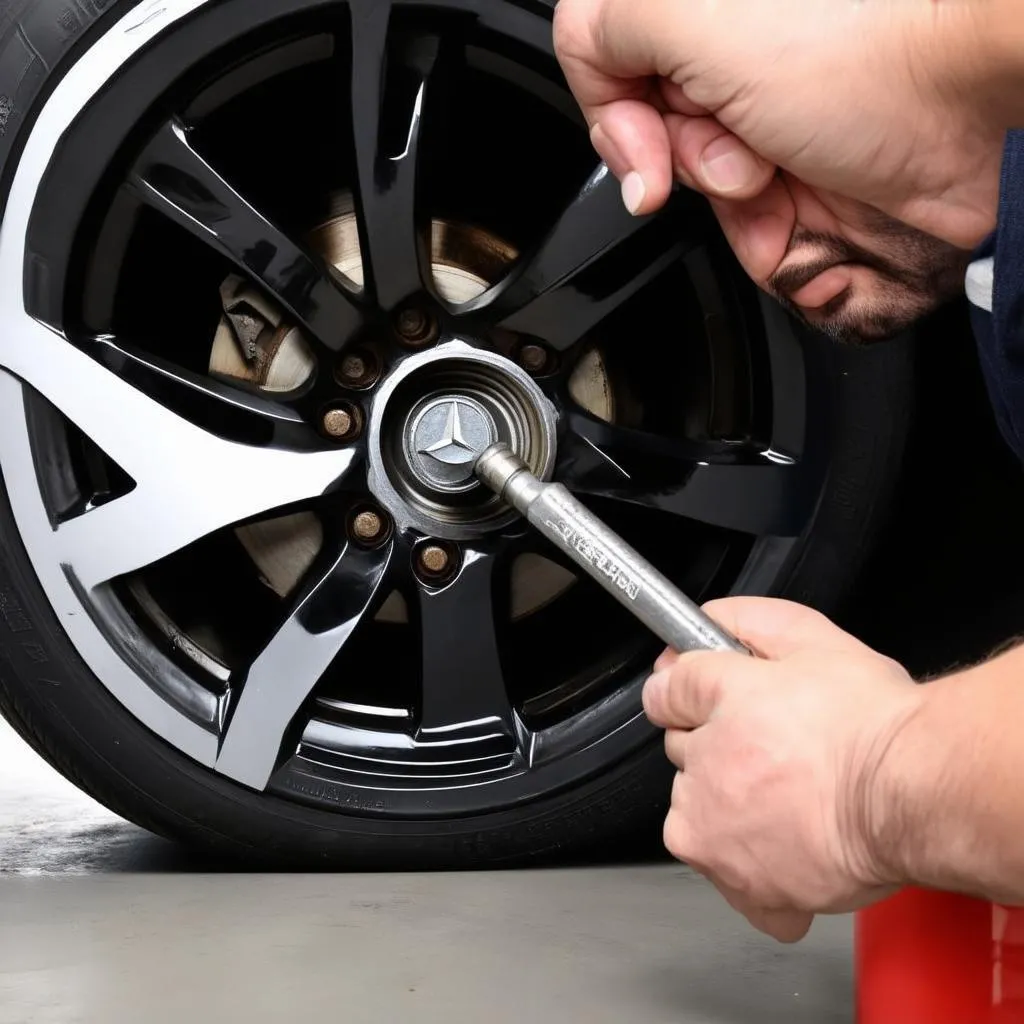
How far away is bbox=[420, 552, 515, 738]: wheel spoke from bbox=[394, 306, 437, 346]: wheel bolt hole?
0.18 metres

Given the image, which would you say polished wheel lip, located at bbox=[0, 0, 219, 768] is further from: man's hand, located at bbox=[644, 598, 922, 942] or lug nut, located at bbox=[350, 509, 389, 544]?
man's hand, located at bbox=[644, 598, 922, 942]

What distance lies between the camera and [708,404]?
4.03 feet

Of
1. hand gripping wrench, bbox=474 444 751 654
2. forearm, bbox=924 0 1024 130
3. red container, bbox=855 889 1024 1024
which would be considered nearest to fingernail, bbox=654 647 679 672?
hand gripping wrench, bbox=474 444 751 654

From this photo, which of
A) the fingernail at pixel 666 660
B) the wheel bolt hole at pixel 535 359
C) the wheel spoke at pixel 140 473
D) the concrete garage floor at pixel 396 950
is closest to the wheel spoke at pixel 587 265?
the wheel bolt hole at pixel 535 359

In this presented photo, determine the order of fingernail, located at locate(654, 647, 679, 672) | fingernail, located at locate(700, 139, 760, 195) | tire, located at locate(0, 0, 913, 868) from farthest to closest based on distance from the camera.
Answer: tire, located at locate(0, 0, 913, 868) → fingernail, located at locate(700, 139, 760, 195) → fingernail, located at locate(654, 647, 679, 672)

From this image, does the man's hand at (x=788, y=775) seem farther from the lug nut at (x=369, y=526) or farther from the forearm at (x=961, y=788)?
the lug nut at (x=369, y=526)

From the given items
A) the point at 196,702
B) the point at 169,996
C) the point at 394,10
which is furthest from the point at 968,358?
the point at 169,996

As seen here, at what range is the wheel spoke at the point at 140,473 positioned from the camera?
3.67 ft

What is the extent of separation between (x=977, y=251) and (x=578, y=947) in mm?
544

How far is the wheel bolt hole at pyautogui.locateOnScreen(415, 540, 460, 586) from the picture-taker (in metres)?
1.20

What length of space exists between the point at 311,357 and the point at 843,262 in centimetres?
45

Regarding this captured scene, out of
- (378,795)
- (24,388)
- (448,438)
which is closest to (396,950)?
(378,795)

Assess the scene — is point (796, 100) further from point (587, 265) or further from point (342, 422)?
point (342, 422)

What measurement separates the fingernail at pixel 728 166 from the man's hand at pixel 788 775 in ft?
1.28
